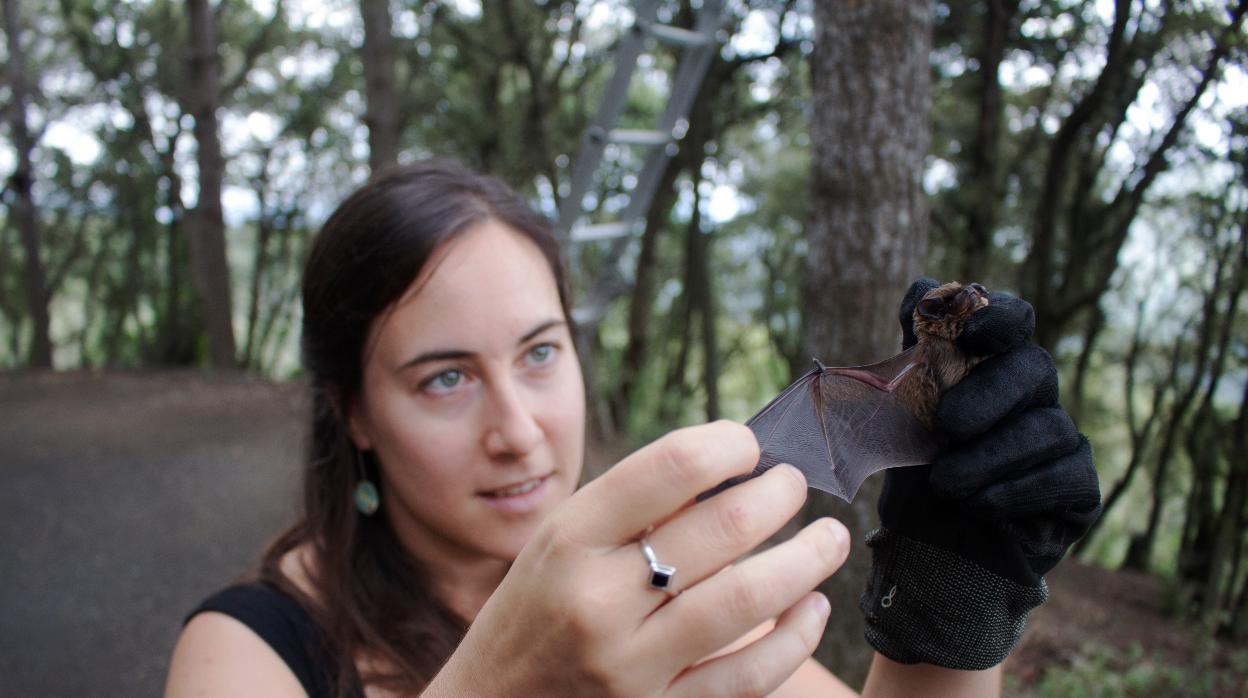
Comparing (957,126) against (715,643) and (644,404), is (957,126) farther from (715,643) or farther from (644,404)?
(715,643)

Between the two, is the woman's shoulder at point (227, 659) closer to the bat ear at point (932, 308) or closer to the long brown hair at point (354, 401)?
the long brown hair at point (354, 401)

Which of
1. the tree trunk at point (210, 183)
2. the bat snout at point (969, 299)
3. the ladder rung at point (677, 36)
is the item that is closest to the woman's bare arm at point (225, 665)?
the bat snout at point (969, 299)

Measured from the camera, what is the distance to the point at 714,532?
925 millimetres

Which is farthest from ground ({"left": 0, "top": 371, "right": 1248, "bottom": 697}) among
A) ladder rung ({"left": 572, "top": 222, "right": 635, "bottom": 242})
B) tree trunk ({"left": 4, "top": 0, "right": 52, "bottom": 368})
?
tree trunk ({"left": 4, "top": 0, "right": 52, "bottom": 368})

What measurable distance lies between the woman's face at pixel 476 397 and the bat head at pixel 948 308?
90 cm

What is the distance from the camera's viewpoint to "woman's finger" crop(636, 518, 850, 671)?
913 mm

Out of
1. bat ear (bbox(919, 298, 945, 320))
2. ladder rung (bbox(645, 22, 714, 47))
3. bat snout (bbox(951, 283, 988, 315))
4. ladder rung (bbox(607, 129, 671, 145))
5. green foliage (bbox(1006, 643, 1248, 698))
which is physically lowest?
green foliage (bbox(1006, 643, 1248, 698))

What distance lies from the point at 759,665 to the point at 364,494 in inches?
58.2

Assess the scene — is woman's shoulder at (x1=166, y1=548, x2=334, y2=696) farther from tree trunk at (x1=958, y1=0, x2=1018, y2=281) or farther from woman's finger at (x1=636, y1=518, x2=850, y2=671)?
tree trunk at (x1=958, y1=0, x2=1018, y2=281)

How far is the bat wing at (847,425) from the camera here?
1.29 meters

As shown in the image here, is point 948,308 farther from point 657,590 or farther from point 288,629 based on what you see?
point 288,629

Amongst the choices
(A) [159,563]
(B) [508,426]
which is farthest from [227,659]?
(A) [159,563]

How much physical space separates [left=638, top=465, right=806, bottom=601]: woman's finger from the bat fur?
0.46 m

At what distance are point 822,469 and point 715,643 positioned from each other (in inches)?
18.3
